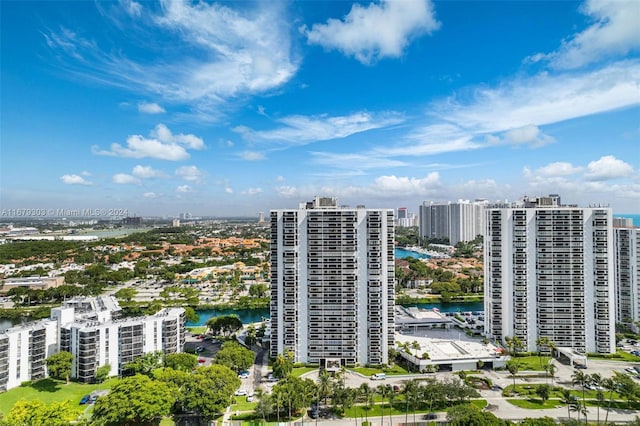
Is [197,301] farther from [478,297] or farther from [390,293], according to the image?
[478,297]

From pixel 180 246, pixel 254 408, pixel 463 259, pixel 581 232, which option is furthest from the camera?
pixel 180 246

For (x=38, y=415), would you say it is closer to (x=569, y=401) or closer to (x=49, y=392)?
(x=49, y=392)

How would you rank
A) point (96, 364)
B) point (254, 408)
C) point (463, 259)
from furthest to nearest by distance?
point (463, 259), point (96, 364), point (254, 408)

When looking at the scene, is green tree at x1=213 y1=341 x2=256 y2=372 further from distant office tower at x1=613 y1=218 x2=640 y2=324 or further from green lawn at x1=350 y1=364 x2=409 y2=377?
distant office tower at x1=613 y1=218 x2=640 y2=324

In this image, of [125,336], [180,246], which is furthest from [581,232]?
[180,246]

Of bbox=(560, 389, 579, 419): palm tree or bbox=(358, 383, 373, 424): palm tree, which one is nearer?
bbox=(560, 389, 579, 419): palm tree

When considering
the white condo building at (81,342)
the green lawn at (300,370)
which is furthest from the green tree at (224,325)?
the green lawn at (300,370)

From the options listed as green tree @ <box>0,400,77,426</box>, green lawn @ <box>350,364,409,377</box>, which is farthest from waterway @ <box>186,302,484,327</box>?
green tree @ <box>0,400,77,426</box>

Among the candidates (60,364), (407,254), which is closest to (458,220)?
(407,254)
